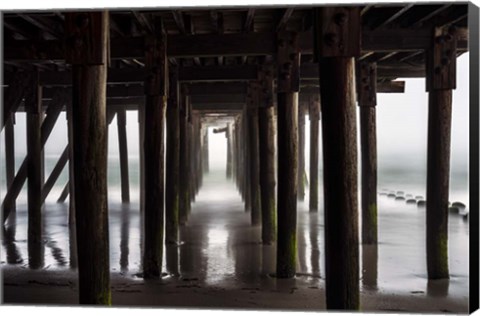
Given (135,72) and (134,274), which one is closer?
(134,274)

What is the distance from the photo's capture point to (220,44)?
20.5ft

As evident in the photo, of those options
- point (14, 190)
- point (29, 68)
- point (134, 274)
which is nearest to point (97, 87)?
point (134, 274)

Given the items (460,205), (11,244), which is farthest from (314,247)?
(460,205)

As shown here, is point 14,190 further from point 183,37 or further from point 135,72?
point 183,37

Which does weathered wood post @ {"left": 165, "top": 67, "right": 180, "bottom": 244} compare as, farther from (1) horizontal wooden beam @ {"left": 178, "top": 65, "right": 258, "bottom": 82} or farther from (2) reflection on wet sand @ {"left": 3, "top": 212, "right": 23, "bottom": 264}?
(2) reflection on wet sand @ {"left": 3, "top": 212, "right": 23, "bottom": 264}

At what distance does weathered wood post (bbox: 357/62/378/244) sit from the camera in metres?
8.07

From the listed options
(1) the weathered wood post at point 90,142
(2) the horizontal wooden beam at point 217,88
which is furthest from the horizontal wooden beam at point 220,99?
(1) the weathered wood post at point 90,142

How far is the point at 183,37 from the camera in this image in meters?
6.27

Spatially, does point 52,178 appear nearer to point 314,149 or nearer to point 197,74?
point 197,74

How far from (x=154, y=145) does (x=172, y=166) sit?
6.84 feet

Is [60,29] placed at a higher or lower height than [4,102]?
higher

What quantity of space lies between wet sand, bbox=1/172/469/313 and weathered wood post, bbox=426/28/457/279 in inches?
12.9

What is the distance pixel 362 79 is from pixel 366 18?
1821mm

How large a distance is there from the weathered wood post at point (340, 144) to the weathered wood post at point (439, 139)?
241 centimetres
